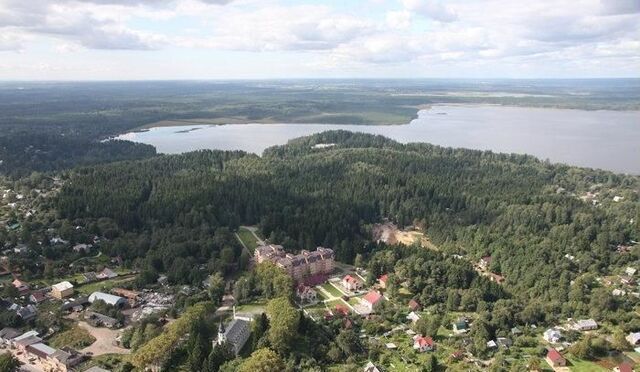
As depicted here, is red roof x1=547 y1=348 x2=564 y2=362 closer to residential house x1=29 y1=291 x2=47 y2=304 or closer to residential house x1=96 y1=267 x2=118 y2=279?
residential house x1=96 y1=267 x2=118 y2=279

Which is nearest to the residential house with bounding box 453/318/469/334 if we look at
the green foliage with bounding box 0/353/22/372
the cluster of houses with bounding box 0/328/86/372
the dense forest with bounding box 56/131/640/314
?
the dense forest with bounding box 56/131/640/314

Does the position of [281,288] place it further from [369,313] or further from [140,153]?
[140,153]

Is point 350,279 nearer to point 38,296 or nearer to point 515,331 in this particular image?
point 515,331

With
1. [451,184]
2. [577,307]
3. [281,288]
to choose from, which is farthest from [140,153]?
[577,307]

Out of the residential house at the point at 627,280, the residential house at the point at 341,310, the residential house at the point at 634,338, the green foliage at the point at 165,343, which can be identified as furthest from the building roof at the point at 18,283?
the residential house at the point at 627,280

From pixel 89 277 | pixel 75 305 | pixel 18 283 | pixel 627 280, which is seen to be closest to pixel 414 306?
pixel 627 280
